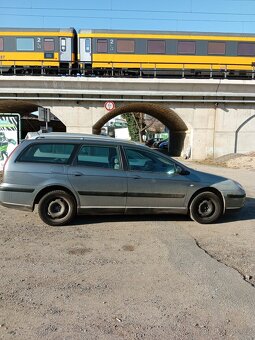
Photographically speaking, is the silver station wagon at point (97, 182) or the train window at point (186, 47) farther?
the train window at point (186, 47)

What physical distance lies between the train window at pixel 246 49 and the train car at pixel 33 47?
10.7m

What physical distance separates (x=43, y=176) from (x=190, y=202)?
2.68 metres

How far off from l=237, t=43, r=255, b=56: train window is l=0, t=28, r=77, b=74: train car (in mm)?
10665

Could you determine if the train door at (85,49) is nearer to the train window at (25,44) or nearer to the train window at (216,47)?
the train window at (25,44)

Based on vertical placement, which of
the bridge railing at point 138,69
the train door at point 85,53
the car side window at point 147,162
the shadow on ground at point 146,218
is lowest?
the shadow on ground at point 146,218

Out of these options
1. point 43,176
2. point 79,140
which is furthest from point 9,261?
point 79,140

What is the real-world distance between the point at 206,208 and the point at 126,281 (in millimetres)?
2947

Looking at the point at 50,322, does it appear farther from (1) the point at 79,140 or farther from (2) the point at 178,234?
(1) the point at 79,140

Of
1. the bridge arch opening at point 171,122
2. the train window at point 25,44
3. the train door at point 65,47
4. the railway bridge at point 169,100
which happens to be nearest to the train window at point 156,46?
the railway bridge at point 169,100

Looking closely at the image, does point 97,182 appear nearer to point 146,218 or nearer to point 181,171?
point 146,218

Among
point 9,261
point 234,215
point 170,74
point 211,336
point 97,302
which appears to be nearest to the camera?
point 211,336

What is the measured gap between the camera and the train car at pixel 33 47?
69.6 ft

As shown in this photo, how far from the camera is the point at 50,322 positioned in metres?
3.00

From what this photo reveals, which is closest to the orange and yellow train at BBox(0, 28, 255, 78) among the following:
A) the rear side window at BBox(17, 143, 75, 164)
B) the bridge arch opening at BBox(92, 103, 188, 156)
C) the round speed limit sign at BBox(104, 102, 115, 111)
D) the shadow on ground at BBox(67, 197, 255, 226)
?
the round speed limit sign at BBox(104, 102, 115, 111)
